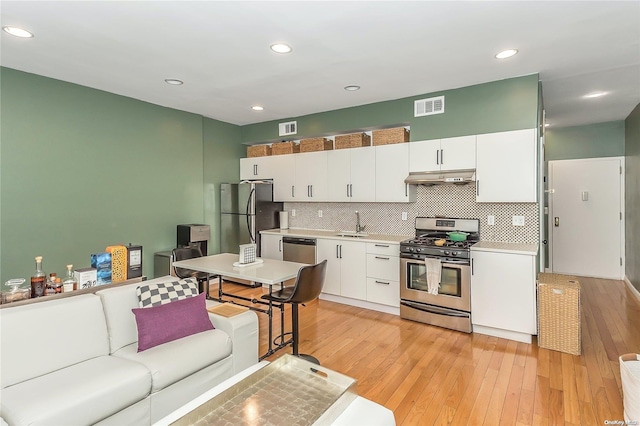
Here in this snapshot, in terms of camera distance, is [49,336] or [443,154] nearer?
[49,336]

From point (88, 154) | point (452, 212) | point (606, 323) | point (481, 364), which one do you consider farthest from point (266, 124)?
point (606, 323)

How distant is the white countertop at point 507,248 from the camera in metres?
3.39

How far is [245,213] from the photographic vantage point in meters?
5.52

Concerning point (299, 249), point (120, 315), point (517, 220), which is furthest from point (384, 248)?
point (120, 315)

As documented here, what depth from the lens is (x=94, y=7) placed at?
2.35m

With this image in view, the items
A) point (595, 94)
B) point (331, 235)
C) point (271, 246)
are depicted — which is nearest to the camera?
point (595, 94)

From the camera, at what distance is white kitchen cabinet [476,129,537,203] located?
3.60m

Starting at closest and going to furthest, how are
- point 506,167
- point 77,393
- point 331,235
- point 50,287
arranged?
1. point 77,393
2. point 50,287
3. point 506,167
4. point 331,235

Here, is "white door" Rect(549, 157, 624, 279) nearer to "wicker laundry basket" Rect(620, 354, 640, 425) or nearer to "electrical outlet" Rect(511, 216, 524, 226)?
"electrical outlet" Rect(511, 216, 524, 226)

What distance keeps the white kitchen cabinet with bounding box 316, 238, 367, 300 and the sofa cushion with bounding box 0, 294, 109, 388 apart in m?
2.91

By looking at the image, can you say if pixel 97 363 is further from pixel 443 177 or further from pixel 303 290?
pixel 443 177

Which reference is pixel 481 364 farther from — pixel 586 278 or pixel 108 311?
pixel 586 278

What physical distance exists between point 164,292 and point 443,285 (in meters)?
2.83

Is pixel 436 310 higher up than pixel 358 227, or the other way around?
pixel 358 227
